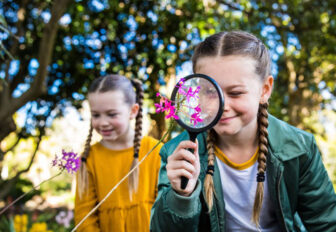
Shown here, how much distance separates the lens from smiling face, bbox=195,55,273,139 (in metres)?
1.73

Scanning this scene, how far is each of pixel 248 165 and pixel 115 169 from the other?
1.25 metres

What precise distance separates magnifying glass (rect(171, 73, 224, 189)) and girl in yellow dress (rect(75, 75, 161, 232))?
144 cm

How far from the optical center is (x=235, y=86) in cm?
173

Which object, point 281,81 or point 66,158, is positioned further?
point 281,81

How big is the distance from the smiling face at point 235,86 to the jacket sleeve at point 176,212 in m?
0.41

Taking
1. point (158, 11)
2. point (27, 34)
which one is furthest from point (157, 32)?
point (27, 34)

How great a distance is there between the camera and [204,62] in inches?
71.6

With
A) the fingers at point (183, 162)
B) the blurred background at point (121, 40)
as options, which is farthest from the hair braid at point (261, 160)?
the blurred background at point (121, 40)

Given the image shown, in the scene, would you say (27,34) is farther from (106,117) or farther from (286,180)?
(286,180)

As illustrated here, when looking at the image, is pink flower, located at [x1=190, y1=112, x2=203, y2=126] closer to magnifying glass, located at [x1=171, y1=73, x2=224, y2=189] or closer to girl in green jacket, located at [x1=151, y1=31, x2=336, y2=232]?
magnifying glass, located at [x1=171, y1=73, x2=224, y2=189]

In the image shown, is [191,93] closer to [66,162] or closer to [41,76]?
[66,162]

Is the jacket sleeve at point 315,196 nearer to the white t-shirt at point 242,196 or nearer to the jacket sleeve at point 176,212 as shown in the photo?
the white t-shirt at point 242,196

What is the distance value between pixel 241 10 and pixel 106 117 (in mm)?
3152

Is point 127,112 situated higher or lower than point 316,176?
higher
